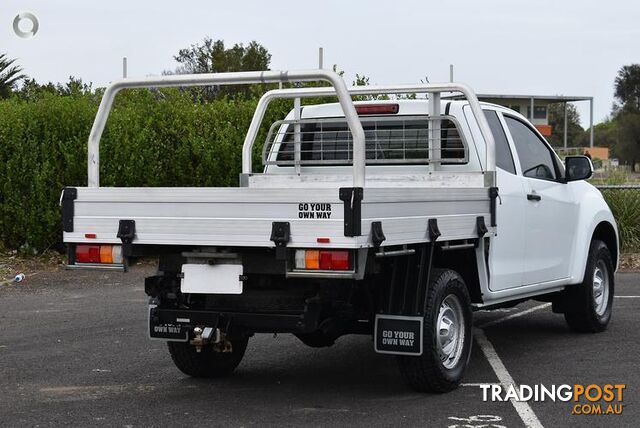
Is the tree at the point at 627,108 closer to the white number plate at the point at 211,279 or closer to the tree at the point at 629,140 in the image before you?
the tree at the point at 629,140

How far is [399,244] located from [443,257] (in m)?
1.19

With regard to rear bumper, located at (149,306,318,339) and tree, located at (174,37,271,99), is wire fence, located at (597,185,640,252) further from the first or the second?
tree, located at (174,37,271,99)

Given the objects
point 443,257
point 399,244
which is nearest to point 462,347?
point 443,257

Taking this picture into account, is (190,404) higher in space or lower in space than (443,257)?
lower

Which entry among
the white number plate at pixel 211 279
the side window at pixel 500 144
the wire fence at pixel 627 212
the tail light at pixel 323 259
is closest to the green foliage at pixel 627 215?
the wire fence at pixel 627 212

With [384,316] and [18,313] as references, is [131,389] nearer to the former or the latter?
[384,316]

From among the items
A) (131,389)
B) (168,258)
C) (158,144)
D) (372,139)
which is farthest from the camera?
(158,144)

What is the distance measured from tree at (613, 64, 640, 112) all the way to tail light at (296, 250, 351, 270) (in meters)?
98.6

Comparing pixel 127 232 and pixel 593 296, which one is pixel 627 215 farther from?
pixel 127 232

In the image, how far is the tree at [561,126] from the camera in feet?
343

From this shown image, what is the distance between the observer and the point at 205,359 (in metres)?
7.73

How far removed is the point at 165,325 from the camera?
7.03m

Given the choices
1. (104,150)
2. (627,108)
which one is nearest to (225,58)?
(104,150)

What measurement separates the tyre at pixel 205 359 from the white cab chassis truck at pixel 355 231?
0.01 m
